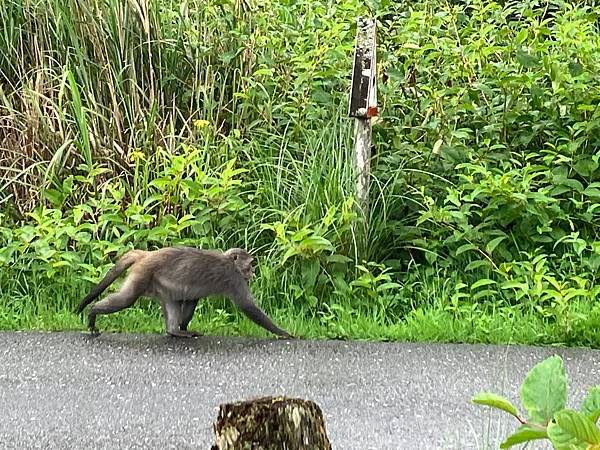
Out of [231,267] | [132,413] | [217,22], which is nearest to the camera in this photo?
[132,413]

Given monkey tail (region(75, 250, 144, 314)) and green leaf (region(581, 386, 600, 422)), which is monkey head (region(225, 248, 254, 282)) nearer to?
monkey tail (region(75, 250, 144, 314))

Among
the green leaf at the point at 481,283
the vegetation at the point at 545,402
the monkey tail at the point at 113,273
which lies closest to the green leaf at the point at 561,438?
the vegetation at the point at 545,402

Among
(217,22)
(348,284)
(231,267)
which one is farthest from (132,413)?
(217,22)

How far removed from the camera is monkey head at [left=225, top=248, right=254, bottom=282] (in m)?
5.52

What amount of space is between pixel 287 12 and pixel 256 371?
396cm

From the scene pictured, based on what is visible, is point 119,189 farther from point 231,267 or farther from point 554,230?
point 554,230

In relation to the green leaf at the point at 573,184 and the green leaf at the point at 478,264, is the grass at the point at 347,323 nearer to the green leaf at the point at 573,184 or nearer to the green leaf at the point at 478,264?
the green leaf at the point at 478,264

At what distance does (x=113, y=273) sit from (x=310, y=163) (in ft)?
Result: 5.41

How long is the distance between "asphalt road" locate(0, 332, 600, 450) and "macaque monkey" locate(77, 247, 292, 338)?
144 millimetres

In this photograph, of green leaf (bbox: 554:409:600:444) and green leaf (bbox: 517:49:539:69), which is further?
green leaf (bbox: 517:49:539:69)

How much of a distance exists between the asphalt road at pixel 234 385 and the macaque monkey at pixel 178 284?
0.14m

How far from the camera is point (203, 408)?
4438mm

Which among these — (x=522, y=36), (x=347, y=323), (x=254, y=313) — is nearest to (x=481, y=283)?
(x=347, y=323)

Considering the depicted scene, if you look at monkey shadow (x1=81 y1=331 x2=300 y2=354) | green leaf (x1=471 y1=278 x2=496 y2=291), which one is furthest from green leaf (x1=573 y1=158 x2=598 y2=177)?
monkey shadow (x1=81 y1=331 x2=300 y2=354)
